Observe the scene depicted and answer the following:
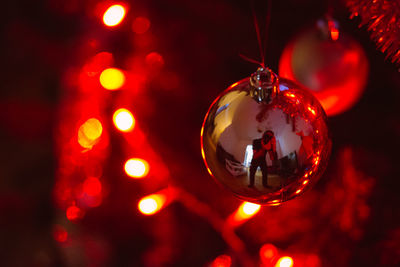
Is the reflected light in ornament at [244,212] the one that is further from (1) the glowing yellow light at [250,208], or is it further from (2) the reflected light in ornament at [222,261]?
(2) the reflected light in ornament at [222,261]

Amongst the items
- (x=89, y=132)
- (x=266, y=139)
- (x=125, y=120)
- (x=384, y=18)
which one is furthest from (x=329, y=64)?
(x=89, y=132)

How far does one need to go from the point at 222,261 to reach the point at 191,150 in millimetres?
284

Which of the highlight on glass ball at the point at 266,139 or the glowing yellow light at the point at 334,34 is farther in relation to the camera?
the glowing yellow light at the point at 334,34

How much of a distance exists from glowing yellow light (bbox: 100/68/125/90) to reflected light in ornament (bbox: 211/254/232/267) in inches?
20.0

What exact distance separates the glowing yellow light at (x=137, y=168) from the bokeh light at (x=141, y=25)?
1.10ft

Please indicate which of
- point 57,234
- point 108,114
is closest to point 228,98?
point 108,114

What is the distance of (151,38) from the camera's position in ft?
3.57

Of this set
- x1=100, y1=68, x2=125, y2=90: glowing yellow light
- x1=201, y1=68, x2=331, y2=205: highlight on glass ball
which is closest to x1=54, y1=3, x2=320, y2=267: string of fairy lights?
x1=100, y1=68, x2=125, y2=90: glowing yellow light

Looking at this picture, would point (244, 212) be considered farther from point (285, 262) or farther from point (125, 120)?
point (125, 120)

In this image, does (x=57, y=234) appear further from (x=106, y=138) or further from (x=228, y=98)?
(x=228, y=98)

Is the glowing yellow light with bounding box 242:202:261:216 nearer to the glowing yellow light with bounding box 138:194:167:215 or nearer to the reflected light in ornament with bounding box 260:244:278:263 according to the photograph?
the reflected light in ornament with bounding box 260:244:278:263

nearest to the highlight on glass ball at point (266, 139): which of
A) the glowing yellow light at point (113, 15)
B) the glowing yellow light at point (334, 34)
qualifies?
the glowing yellow light at point (334, 34)

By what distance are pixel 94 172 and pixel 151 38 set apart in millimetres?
446

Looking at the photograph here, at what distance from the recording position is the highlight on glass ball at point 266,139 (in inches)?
16.8
